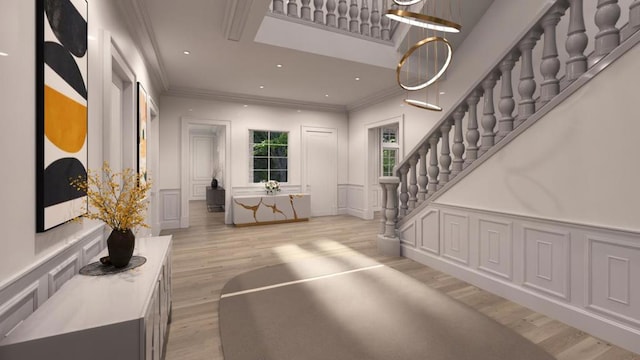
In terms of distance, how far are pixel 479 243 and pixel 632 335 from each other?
1.16 m

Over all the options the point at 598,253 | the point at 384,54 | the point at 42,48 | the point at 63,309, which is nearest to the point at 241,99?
the point at 384,54

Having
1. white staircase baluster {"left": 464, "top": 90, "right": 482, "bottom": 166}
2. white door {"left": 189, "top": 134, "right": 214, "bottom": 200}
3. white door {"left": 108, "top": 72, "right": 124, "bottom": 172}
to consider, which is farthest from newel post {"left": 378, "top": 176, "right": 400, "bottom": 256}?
white door {"left": 189, "top": 134, "right": 214, "bottom": 200}

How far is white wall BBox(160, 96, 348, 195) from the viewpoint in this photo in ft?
18.6

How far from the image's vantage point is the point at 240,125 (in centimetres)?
628

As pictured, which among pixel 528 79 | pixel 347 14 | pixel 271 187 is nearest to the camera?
pixel 528 79

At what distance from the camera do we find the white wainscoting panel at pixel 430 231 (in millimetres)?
3348

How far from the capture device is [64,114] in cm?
143

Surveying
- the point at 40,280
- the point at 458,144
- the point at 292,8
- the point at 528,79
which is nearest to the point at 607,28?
the point at 528,79

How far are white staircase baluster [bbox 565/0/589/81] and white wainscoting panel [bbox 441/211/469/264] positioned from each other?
1.54 metres

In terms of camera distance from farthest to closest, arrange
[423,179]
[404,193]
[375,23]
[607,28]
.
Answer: [375,23]
[404,193]
[423,179]
[607,28]

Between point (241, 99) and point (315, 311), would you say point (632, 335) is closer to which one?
point (315, 311)

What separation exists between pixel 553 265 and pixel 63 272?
3.30 m

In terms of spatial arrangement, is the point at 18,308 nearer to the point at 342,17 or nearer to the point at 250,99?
the point at 342,17

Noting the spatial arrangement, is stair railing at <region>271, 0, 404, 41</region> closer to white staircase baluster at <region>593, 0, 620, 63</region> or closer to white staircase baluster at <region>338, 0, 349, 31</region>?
white staircase baluster at <region>338, 0, 349, 31</region>
